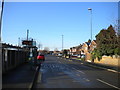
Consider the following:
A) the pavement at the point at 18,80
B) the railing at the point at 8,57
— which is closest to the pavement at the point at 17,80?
the pavement at the point at 18,80

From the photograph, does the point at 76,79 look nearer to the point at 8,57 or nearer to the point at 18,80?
the point at 18,80

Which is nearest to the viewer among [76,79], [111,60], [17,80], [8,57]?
[17,80]

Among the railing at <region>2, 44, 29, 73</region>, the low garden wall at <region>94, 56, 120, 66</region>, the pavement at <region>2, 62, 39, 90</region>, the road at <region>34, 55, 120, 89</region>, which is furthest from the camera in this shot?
the low garden wall at <region>94, 56, 120, 66</region>

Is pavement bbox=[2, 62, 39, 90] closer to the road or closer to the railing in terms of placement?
the road

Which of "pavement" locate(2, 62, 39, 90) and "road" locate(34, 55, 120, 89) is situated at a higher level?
"pavement" locate(2, 62, 39, 90)

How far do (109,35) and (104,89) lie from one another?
1325 inches

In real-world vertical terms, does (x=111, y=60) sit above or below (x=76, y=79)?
above

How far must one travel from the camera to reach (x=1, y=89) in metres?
10.9

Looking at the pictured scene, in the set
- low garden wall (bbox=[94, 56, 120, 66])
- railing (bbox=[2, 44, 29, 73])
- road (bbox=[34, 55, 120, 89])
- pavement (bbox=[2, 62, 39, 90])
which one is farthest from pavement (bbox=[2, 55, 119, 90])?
low garden wall (bbox=[94, 56, 120, 66])

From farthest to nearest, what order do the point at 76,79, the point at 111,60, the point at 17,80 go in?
the point at 111,60 → the point at 76,79 → the point at 17,80

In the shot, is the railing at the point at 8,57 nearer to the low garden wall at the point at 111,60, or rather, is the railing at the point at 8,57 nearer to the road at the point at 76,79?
the road at the point at 76,79

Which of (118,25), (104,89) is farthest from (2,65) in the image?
(118,25)

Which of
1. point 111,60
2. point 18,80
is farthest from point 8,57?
point 111,60

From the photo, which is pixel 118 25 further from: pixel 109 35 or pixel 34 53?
pixel 34 53
